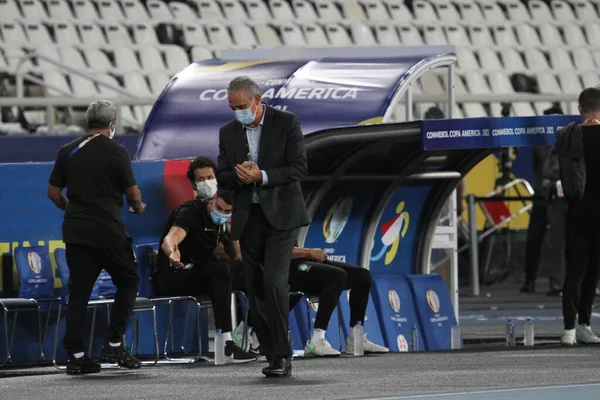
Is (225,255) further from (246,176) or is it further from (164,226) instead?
(246,176)

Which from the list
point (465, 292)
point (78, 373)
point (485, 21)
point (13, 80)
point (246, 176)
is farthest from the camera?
point (485, 21)

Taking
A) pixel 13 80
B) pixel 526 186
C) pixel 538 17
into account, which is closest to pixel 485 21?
pixel 538 17

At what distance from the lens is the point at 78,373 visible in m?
9.89

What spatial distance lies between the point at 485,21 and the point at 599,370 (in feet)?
66.6

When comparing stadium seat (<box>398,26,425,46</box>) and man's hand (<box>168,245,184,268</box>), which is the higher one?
stadium seat (<box>398,26,425,46</box>)

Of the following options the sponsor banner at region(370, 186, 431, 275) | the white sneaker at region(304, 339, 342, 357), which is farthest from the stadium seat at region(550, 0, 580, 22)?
the white sneaker at region(304, 339, 342, 357)

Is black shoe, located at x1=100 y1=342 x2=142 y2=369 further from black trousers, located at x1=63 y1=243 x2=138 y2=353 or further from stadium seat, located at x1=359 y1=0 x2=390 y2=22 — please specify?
stadium seat, located at x1=359 y1=0 x2=390 y2=22

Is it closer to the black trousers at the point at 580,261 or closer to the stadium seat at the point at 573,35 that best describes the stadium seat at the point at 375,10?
the stadium seat at the point at 573,35

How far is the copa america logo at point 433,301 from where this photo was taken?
1328 centimetres

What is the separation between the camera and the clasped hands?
9031 millimetres

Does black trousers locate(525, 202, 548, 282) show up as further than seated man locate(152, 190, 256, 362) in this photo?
Yes

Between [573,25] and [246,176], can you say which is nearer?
[246,176]

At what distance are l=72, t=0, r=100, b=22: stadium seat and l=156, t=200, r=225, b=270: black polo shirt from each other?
14468mm

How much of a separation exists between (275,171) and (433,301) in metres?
4.50
